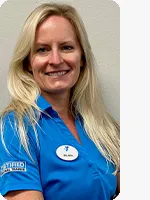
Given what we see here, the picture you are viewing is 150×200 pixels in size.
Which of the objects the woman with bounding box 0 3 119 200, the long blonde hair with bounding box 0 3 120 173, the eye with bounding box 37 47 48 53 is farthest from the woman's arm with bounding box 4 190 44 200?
the eye with bounding box 37 47 48 53

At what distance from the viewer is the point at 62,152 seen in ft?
3.70

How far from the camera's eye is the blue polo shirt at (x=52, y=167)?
3.37 ft

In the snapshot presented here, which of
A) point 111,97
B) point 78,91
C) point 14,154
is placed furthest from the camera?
point 111,97

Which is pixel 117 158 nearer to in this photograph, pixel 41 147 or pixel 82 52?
pixel 41 147

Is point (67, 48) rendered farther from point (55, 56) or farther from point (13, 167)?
point (13, 167)

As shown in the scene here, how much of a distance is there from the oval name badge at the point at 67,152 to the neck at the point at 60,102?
0.21 m

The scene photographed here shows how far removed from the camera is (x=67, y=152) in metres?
1.14

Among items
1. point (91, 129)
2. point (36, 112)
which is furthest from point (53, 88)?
point (91, 129)

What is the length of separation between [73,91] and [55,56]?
0.28 m

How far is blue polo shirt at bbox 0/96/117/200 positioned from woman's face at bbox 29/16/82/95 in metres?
0.10

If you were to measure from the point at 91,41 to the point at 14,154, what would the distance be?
71 centimetres

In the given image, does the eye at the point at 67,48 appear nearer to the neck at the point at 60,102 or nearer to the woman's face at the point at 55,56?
the woman's face at the point at 55,56

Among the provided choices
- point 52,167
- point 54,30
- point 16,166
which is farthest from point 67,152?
point 54,30

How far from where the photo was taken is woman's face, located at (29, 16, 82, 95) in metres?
1.19
